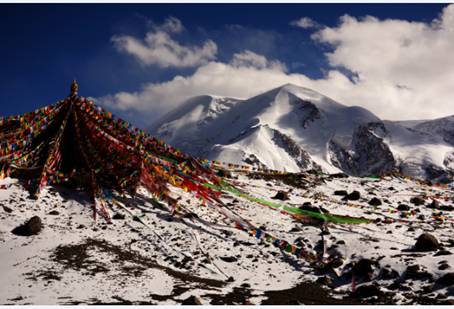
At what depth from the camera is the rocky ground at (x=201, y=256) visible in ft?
35.2

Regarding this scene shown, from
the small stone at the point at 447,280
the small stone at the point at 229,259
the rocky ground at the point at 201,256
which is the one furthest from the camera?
the small stone at the point at 229,259

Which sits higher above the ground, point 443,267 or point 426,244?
point 426,244

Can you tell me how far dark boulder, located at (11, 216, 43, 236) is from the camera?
13.8m

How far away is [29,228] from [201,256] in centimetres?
665

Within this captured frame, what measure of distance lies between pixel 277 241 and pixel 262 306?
561 cm

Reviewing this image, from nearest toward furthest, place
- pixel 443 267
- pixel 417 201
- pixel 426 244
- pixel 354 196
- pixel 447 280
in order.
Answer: pixel 447 280
pixel 443 267
pixel 426 244
pixel 417 201
pixel 354 196

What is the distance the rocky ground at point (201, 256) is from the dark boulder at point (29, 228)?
5 cm

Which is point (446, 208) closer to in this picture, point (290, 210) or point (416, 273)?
point (290, 210)

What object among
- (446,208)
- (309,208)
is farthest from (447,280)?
(446,208)

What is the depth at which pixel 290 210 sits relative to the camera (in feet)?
63.9

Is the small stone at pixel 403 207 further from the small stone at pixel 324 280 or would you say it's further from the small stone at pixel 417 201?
the small stone at pixel 324 280

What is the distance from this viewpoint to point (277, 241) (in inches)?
607

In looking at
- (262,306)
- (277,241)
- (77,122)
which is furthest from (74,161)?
(262,306)

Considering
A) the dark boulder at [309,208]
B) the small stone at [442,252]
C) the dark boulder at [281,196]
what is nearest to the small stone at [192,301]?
the small stone at [442,252]
